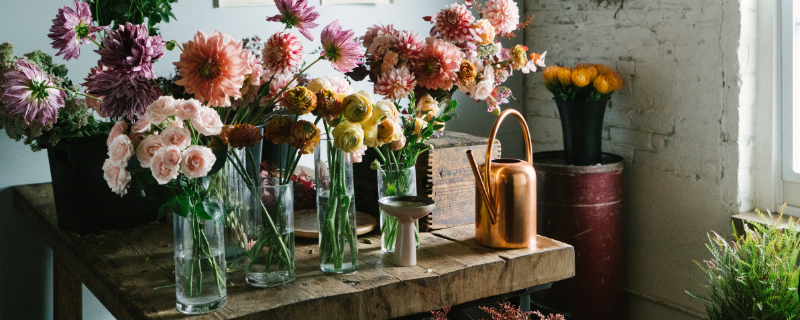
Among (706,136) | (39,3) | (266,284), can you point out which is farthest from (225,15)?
(706,136)

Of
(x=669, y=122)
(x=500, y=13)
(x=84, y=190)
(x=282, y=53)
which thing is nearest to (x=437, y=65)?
(x=500, y=13)

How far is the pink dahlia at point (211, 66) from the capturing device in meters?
0.99

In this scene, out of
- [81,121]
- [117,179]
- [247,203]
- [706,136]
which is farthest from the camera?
[706,136]

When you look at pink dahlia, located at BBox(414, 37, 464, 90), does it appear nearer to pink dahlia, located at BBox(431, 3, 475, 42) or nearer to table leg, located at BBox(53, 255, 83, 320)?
pink dahlia, located at BBox(431, 3, 475, 42)

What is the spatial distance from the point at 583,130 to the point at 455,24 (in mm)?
1338

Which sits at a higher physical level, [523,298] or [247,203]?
[247,203]

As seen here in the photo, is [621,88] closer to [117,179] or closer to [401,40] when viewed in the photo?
[401,40]

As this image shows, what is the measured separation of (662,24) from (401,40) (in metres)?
1.62

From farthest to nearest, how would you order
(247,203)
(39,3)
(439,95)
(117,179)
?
1. (39,3)
2. (439,95)
3. (247,203)
4. (117,179)

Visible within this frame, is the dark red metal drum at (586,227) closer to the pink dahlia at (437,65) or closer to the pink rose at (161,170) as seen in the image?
the pink dahlia at (437,65)

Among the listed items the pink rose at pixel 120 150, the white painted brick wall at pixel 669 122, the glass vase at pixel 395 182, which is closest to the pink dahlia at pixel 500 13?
the glass vase at pixel 395 182

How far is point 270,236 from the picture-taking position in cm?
117

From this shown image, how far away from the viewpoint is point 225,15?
2.20 metres

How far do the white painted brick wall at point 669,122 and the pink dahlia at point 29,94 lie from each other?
2100 mm
